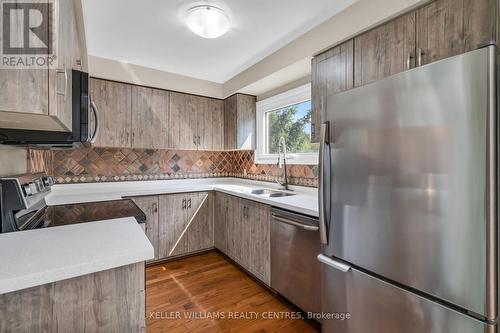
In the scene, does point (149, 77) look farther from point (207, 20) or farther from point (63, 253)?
point (63, 253)

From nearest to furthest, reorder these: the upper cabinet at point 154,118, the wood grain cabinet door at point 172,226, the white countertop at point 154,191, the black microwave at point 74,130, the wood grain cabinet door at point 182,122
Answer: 1. the black microwave at point 74,130
2. the white countertop at point 154,191
3. the upper cabinet at point 154,118
4. the wood grain cabinet door at point 172,226
5. the wood grain cabinet door at point 182,122

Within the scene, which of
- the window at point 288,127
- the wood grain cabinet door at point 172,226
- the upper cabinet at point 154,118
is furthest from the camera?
the wood grain cabinet door at point 172,226

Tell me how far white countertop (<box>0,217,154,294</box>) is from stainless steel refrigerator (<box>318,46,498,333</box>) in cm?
101

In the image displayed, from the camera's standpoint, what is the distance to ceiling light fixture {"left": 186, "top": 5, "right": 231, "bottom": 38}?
5.51 feet

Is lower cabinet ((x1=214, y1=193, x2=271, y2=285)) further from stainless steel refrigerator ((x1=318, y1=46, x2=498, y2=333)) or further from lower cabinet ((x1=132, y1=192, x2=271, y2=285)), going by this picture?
stainless steel refrigerator ((x1=318, y1=46, x2=498, y2=333))

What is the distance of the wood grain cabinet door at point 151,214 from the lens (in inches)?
105

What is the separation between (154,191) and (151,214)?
276mm

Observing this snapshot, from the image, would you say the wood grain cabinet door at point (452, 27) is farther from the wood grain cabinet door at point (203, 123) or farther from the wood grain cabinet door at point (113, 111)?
the wood grain cabinet door at point (113, 111)

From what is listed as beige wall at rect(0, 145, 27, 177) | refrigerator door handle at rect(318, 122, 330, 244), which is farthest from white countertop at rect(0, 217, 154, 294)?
refrigerator door handle at rect(318, 122, 330, 244)

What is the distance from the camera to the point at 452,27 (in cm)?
117

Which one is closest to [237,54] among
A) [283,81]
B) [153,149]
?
[283,81]

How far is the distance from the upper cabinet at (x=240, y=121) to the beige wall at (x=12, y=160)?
214 centimetres

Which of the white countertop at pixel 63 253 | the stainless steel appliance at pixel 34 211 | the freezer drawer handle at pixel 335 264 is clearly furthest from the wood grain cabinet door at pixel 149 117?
the freezer drawer handle at pixel 335 264

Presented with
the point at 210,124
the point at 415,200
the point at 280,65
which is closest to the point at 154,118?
the point at 210,124
